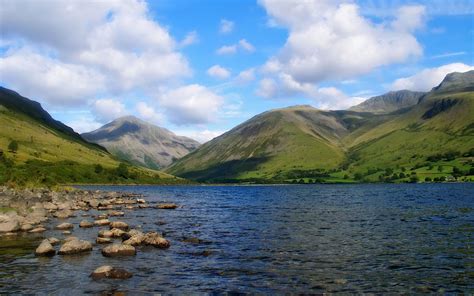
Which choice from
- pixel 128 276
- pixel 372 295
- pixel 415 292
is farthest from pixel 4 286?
pixel 415 292

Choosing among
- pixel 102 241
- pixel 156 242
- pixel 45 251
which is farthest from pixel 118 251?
pixel 102 241

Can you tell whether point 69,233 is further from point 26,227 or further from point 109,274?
point 109,274

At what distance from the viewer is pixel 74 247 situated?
108 feet

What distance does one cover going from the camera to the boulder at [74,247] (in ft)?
107

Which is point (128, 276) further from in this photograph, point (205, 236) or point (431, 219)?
point (431, 219)

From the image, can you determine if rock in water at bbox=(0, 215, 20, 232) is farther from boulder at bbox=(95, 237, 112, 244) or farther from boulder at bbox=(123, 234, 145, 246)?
boulder at bbox=(123, 234, 145, 246)

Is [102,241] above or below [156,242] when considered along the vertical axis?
below

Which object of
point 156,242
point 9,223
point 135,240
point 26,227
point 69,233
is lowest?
point 69,233

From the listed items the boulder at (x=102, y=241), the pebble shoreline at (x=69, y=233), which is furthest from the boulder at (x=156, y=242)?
the boulder at (x=102, y=241)

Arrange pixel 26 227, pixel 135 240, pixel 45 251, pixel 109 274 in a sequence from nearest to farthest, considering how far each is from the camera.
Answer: pixel 109 274 → pixel 45 251 → pixel 135 240 → pixel 26 227

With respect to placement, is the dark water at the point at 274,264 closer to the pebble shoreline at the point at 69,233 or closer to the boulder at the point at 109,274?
the boulder at the point at 109,274

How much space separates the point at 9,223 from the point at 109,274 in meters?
25.4

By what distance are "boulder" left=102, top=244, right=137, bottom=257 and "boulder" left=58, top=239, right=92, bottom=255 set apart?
2.04 m

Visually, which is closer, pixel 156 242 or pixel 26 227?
pixel 156 242
